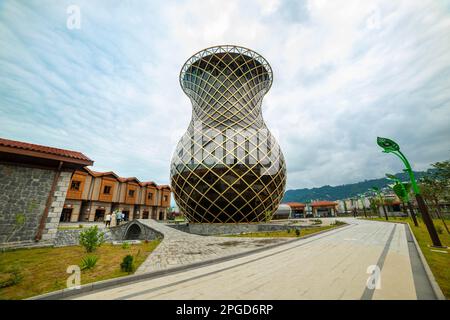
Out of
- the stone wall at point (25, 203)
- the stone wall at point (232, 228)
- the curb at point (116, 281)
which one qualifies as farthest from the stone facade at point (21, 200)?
the stone wall at point (232, 228)

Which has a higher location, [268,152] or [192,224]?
[268,152]

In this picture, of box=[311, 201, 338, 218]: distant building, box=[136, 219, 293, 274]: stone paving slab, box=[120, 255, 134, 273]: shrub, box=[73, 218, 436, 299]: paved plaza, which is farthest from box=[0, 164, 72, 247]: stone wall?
box=[311, 201, 338, 218]: distant building

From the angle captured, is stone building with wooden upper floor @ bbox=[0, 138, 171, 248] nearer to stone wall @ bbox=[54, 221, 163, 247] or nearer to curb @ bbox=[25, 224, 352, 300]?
stone wall @ bbox=[54, 221, 163, 247]

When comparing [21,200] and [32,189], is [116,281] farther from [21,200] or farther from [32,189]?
[32,189]

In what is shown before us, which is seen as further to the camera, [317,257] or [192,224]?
[192,224]

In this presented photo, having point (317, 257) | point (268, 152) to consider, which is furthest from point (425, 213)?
point (268, 152)

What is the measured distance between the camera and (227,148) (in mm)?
19031

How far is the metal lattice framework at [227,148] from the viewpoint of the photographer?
718 inches

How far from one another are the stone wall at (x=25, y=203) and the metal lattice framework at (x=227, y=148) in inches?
447

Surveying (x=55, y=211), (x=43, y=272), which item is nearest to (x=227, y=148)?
(x=55, y=211)

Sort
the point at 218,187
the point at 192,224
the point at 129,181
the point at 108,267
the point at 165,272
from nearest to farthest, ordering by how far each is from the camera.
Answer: the point at 165,272, the point at 108,267, the point at 218,187, the point at 192,224, the point at 129,181
